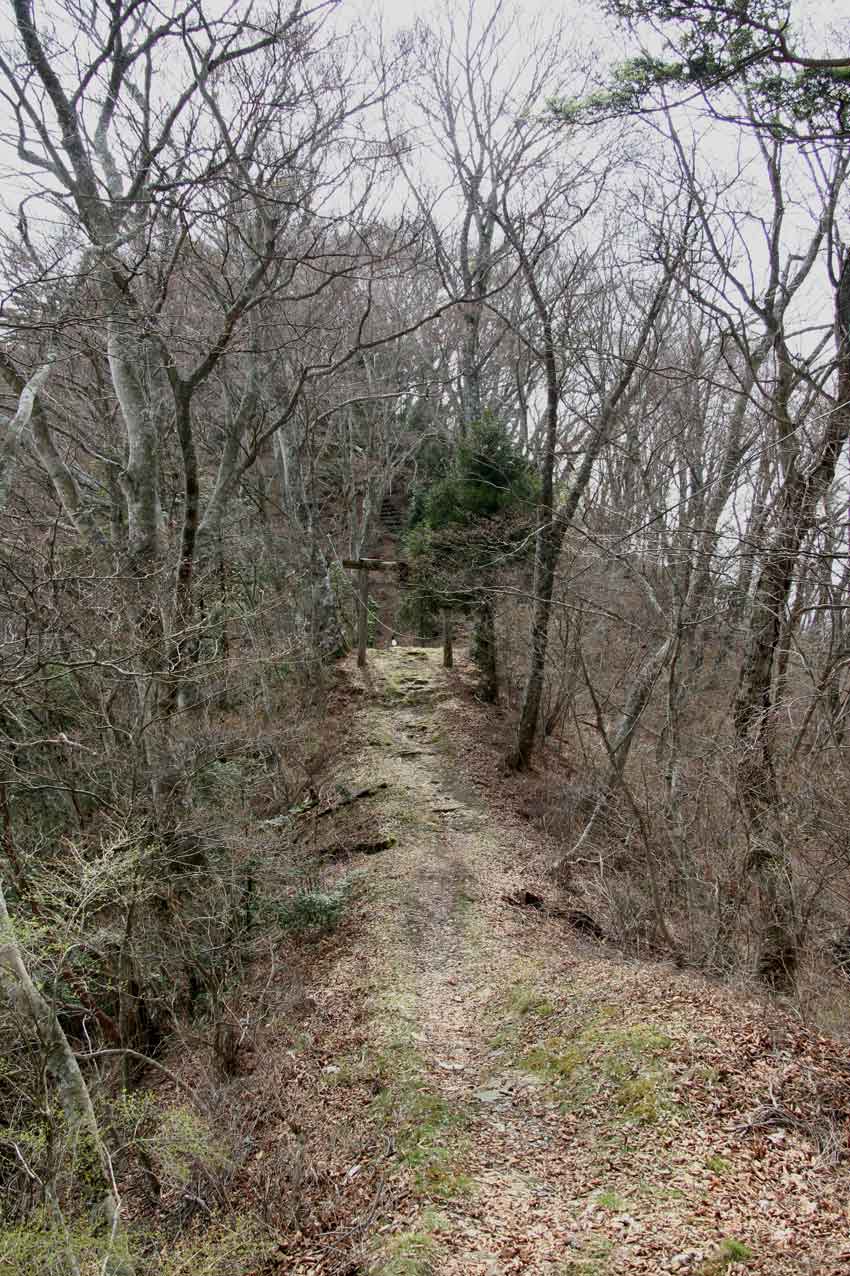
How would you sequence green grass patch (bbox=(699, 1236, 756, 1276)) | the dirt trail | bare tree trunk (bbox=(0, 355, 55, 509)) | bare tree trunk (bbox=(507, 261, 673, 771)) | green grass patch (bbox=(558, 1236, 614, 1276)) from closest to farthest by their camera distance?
green grass patch (bbox=(699, 1236, 756, 1276)), green grass patch (bbox=(558, 1236, 614, 1276)), the dirt trail, bare tree trunk (bbox=(0, 355, 55, 509)), bare tree trunk (bbox=(507, 261, 673, 771))

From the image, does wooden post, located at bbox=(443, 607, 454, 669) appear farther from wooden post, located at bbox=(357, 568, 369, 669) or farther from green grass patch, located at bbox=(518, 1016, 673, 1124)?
green grass patch, located at bbox=(518, 1016, 673, 1124)

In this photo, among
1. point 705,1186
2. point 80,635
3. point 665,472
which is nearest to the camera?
point 705,1186

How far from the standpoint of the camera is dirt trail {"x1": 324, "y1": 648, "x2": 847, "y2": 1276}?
402cm

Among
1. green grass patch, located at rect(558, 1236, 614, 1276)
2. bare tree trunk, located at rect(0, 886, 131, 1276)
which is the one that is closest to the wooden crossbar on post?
bare tree trunk, located at rect(0, 886, 131, 1276)

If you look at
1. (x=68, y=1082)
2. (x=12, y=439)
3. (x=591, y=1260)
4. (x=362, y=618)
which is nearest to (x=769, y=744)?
(x=591, y=1260)

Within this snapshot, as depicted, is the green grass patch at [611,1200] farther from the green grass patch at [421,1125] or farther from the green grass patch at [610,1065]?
the green grass patch at [421,1125]

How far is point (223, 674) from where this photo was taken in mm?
9961

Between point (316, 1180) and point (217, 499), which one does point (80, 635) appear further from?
point (316, 1180)

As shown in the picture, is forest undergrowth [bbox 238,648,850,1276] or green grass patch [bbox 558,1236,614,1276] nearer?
green grass patch [bbox 558,1236,614,1276]

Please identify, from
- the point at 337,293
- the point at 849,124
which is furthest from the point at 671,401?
the point at 849,124

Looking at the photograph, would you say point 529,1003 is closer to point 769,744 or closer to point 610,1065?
point 610,1065

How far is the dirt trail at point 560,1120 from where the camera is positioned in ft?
13.2

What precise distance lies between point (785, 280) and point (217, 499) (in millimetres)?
7712

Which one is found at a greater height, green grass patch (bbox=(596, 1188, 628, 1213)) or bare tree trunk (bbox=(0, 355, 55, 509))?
bare tree trunk (bbox=(0, 355, 55, 509))
